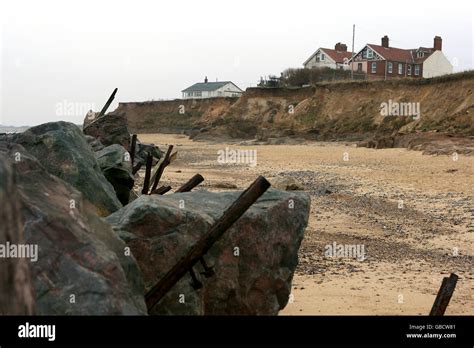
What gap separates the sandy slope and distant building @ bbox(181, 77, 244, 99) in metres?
73.7

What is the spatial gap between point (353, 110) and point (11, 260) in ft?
150

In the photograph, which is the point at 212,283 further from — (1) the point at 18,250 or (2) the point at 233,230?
(1) the point at 18,250

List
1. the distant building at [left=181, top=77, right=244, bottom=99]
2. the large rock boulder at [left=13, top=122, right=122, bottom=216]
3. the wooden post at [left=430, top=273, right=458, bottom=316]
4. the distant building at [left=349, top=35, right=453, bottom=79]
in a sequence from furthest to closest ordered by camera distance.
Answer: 1. the distant building at [left=181, top=77, right=244, bottom=99]
2. the distant building at [left=349, top=35, right=453, bottom=79]
3. the large rock boulder at [left=13, top=122, right=122, bottom=216]
4. the wooden post at [left=430, top=273, right=458, bottom=316]

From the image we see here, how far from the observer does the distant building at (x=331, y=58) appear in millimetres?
73750

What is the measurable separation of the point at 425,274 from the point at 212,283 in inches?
184

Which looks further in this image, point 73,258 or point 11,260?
point 73,258

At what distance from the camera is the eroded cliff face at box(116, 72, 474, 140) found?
38344 mm

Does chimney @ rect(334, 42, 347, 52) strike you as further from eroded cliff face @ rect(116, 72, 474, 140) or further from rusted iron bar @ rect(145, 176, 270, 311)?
rusted iron bar @ rect(145, 176, 270, 311)

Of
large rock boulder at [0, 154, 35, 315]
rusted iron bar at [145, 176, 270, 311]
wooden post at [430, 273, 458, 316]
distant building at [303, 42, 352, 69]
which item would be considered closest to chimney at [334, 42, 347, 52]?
distant building at [303, 42, 352, 69]

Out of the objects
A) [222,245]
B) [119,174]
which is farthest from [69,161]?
[119,174]

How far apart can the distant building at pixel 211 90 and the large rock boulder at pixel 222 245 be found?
302 feet

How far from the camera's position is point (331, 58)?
73812mm

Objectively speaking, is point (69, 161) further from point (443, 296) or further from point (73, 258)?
point (443, 296)

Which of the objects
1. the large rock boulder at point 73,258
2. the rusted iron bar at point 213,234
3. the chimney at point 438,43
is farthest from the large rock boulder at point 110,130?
the chimney at point 438,43
